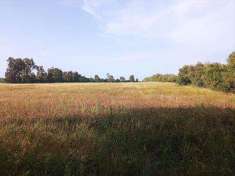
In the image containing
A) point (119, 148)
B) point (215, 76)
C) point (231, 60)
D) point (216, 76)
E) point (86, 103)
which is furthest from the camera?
point (215, 76)

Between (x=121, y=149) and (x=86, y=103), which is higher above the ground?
(x=86, y=103)

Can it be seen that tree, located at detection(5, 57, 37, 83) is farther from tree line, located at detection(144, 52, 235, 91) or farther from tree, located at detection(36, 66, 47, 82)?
tree line, located at detection(144, 52, 235, 91)

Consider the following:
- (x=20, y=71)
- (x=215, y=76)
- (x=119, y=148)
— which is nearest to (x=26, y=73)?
(x=20, y=71)

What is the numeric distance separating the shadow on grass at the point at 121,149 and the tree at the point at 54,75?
82.2m

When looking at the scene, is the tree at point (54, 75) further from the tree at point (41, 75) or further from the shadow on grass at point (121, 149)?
the shadow on grass at point (121, 149)

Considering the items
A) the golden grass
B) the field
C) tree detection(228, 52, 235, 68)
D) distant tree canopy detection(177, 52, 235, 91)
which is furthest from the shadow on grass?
tree detection(228, 52, 235, 68)

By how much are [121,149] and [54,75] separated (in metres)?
86.0

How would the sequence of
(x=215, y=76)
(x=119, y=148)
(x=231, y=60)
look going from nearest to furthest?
(x=119, y=148)
(x=231, y=60)
(x=215, y=76)

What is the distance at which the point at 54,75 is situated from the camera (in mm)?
89750

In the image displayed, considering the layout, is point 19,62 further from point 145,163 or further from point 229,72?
point 145,163

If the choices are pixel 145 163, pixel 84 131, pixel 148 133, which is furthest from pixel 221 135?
pixel 84 131

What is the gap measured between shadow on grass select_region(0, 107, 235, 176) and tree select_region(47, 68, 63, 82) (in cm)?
8217

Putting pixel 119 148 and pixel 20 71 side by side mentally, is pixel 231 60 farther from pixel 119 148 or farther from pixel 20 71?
pixel 20 71

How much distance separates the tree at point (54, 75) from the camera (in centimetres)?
8875
